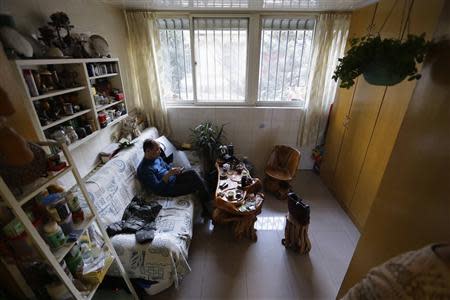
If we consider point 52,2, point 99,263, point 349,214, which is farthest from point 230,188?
point 52,2

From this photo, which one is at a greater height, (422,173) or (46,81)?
(46,81)

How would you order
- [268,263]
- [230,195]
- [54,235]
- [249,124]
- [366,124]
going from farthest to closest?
[249,124] < [366,124] < [230,195] < [268,263] < [54,235]

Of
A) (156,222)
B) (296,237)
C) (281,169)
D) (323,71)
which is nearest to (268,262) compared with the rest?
(296,237)

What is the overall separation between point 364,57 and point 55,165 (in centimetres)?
174

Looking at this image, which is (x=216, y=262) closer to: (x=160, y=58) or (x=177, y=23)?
(x=160, y=58)

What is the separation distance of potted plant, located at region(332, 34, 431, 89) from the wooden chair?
1726mm

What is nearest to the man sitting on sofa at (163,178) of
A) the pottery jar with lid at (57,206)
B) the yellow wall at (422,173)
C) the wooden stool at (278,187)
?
the wooden stool at (278,187)

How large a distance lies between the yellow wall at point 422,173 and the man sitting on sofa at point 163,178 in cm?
169

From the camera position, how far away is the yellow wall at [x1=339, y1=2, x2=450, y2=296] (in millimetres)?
782

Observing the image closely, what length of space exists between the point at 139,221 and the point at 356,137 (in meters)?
2.50

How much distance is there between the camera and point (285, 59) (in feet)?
9.80

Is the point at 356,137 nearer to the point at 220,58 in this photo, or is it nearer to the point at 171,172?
the point at 220,58

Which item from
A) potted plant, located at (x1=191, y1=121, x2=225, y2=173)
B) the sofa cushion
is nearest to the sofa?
the sofa cushion

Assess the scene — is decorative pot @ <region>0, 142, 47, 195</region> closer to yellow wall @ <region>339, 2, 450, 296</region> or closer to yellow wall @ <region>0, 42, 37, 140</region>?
yellow wall @ <region>0, 42, 37, 140</region>
